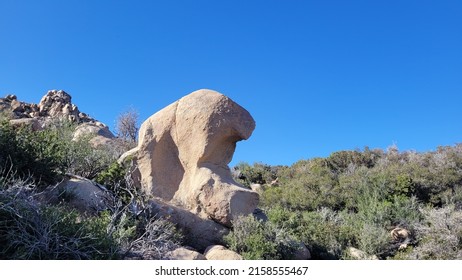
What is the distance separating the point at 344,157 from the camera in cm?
2247

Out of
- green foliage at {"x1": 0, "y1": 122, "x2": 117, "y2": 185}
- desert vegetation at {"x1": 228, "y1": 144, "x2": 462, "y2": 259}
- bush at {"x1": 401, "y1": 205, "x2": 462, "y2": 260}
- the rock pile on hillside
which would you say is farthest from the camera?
the rock pile on hillside

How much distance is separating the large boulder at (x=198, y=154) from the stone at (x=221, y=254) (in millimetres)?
844

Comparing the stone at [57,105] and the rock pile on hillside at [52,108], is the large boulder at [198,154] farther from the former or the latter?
the stone at [57,105]

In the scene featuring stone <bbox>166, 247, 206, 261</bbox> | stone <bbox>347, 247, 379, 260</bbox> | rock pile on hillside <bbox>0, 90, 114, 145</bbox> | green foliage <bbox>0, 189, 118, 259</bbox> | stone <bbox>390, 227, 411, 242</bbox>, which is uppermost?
rock pile on hillside <bbox>0, 90, 114, 145</bbox>

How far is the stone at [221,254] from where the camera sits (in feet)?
21.8

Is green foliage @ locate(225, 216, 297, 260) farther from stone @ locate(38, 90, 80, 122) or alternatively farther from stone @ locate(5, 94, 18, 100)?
stone @ locate(5, 94, 18, 100)

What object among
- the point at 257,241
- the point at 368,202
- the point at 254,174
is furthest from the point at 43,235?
the point at 254,174

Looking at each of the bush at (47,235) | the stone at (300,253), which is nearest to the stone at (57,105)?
the stone at (300,253)

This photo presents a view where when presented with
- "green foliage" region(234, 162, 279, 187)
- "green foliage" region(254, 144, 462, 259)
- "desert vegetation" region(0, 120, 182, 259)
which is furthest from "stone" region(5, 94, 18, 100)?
"desert vegetation" region(0, 120, 182, 259)

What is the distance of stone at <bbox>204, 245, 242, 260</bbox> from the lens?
21.8ft

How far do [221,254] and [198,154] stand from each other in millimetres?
2186

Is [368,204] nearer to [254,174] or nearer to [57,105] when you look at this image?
[254,174]

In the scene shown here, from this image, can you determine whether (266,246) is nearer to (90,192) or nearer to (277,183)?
(90,192)

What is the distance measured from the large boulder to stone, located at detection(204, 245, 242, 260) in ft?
2.77
